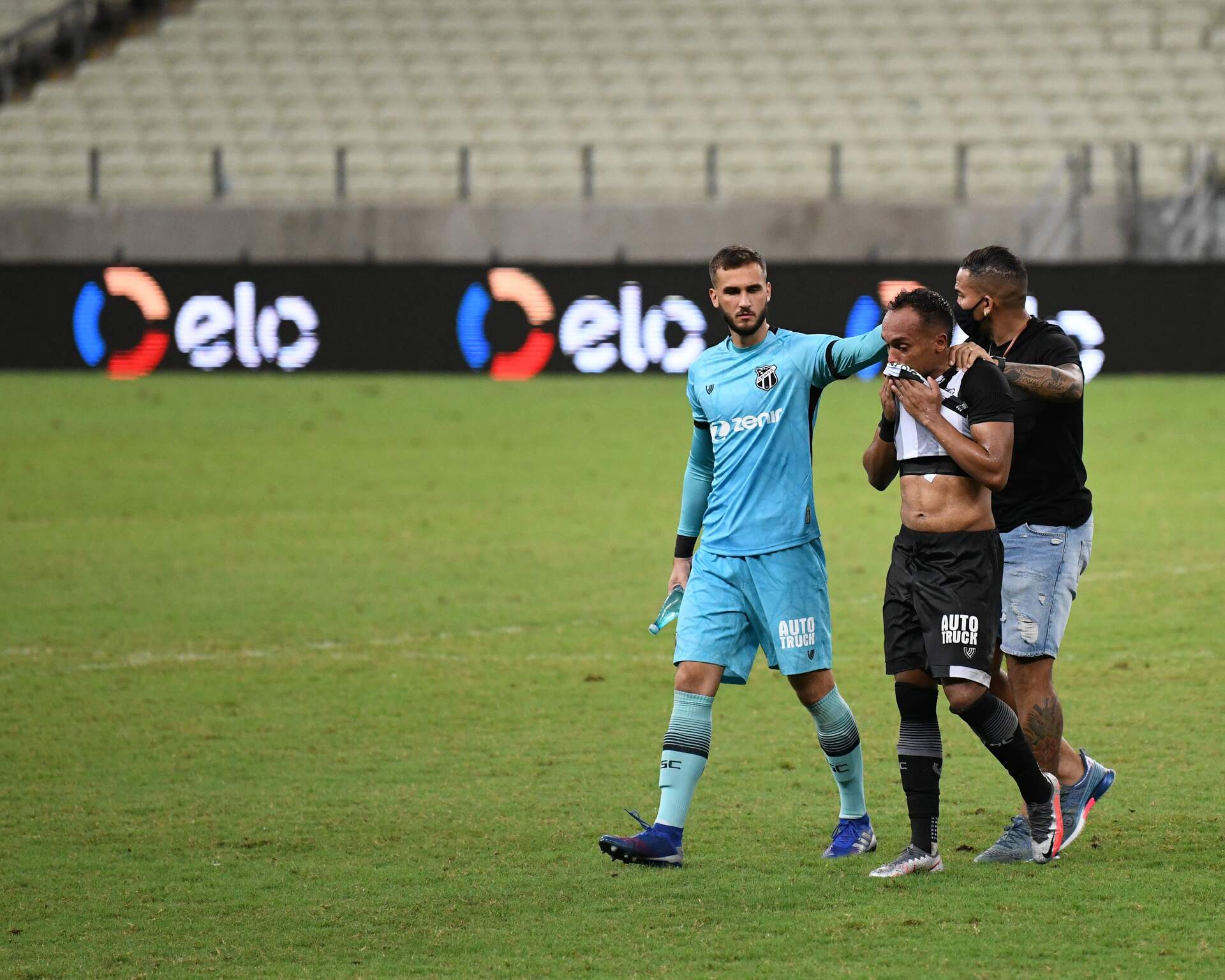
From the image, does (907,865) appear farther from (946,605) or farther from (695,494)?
(695,494)

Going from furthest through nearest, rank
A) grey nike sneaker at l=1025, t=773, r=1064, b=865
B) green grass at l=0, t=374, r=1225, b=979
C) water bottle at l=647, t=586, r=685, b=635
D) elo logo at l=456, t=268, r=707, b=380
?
elo logo at l=456, t=268, r=707, b=380 → water bottle at l=647, t=586, r=685, b=635 → grey nike sneaker at l=1025, t=773, r=1064, b=865 → green grass at l=0, t=374, r=1225, b=979

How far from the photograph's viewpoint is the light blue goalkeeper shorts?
5418 mm

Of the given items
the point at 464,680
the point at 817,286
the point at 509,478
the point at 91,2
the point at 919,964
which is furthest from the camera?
the point at 91,2

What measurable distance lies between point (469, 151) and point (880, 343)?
21.6 m

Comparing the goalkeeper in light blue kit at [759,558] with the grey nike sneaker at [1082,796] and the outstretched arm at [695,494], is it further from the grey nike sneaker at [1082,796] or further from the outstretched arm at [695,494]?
the grey nike sneaker at [1082,796]

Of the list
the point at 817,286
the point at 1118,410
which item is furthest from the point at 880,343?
the point at 817,286

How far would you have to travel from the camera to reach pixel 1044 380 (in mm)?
5320

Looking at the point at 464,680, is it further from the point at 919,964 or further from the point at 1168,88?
the point at 1168,88

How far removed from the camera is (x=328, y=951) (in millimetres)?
4621

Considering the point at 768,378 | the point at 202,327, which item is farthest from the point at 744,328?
the point at 202,327

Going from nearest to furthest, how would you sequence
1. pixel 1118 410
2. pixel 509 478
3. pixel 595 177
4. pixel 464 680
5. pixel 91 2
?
pixel 464 680, pixel 509 478, pixel 1118 410, pixel 595 177, pixel 91 2

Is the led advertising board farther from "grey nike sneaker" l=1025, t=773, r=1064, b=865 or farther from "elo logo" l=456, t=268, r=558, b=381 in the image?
"grey nike sneaker" l=1025, t=773, r=1064, b=865

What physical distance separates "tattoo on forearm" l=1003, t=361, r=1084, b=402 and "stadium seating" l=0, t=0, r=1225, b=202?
1944cm

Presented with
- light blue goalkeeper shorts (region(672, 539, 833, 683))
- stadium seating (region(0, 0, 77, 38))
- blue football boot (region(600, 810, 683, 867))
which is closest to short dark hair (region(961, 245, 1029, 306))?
light blue goalkeeper shorts (region(672, 539, 833, 683))
